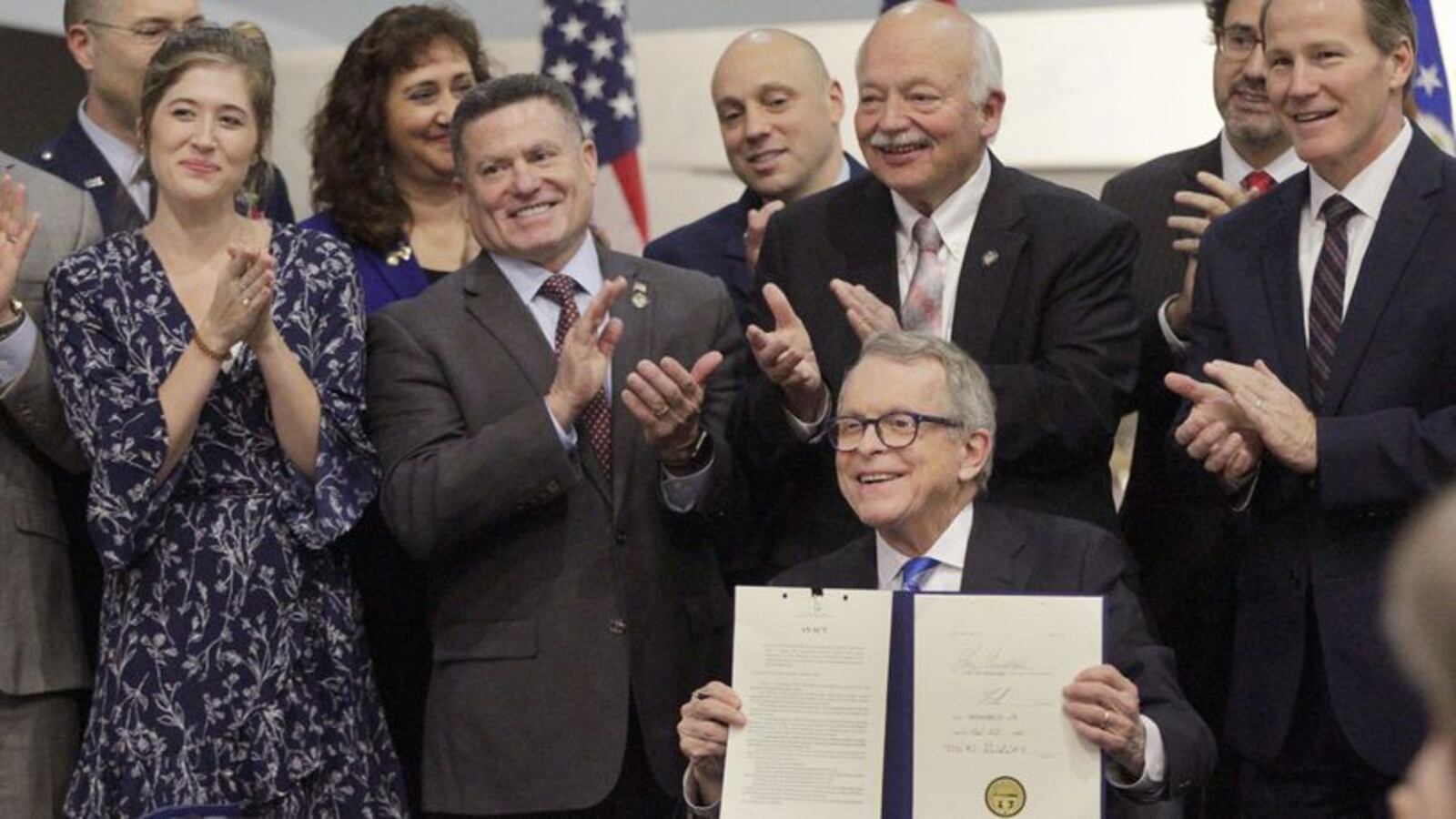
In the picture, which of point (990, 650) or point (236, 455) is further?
point (236, 455)

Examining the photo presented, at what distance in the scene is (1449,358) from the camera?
3.59 metres

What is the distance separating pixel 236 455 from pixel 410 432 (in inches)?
11.7

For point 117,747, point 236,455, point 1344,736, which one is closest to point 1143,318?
point 1344,736

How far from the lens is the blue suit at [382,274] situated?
448cm

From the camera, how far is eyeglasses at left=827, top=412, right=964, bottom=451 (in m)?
3.43

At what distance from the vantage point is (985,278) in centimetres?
398

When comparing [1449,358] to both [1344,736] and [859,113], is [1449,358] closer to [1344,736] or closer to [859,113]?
[1344,736]

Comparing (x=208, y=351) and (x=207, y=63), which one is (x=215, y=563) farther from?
(x=207, y=63)

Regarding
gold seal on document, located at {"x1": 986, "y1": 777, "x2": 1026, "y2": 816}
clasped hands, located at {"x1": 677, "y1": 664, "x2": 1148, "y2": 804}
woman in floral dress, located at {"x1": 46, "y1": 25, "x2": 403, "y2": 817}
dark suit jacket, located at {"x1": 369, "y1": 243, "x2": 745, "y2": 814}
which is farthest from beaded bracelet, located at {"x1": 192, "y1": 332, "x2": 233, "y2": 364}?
gold seal on document, located at {"x1": 986, "y1": 777, "x2": 1026, "y2": 816}

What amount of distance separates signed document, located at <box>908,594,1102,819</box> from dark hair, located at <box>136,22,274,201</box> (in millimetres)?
1689

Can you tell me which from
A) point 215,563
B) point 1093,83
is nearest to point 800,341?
point 215,563

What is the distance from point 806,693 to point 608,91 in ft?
11.6

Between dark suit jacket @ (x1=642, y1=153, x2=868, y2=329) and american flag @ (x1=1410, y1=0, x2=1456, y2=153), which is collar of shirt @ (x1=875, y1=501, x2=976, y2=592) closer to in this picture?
dark suit jacket @ (x1=642, y1=153, x2=868, y2=329)

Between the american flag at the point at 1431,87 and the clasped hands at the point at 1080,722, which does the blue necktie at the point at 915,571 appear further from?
the american flag at the point at 1431,87
